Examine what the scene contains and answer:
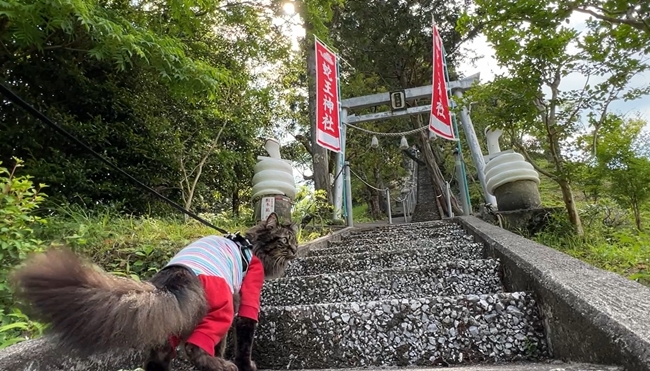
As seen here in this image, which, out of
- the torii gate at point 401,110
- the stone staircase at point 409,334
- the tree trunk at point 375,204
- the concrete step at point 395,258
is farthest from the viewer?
the tree trunk at point 375,204

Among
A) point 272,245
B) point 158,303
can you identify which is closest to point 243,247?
point 272,245

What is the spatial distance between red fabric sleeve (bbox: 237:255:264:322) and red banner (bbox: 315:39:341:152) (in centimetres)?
441

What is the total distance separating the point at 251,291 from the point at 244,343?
0.22 m

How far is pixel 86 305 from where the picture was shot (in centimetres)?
101

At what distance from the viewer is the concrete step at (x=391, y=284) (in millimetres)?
2100

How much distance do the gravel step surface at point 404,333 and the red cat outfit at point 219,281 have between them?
16 centimetres

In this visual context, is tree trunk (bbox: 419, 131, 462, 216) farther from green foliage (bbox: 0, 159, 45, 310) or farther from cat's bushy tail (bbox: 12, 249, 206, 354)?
cat's bushy tail (bbox: 12, 249, 206, 354)

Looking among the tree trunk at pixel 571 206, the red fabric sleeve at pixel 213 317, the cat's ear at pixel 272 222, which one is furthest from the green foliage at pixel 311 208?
the red fabric sleeve at pixel 213 317

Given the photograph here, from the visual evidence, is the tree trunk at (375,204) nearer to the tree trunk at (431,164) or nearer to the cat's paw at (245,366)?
the tree trunk at (431,164)

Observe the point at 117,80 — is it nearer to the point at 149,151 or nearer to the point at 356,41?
the point at 149,151

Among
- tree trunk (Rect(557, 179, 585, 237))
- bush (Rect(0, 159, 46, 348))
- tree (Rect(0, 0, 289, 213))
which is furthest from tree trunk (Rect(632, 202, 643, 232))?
bush (Rect(0, 159, 46, 348))

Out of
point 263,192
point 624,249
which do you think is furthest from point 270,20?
point 624,249

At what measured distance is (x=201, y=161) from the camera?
→ 6078mm

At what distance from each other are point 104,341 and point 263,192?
3.86 metres
